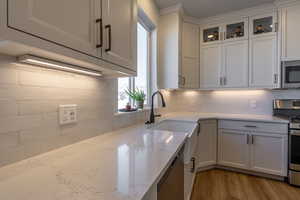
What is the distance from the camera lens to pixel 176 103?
3314 millimetres

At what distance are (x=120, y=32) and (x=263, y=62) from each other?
2.43 meters

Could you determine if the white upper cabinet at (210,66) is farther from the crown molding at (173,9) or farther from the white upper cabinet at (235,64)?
the crown molding at (173,9)

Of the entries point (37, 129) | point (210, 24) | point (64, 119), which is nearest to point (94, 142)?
point (64, 119)

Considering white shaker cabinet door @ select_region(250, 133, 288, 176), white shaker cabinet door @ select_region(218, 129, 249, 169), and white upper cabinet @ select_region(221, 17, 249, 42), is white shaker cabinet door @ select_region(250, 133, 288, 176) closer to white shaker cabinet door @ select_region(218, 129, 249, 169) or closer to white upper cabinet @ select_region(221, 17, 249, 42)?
white shaker cabinet door @ select_region(218, 129, 249, 169)

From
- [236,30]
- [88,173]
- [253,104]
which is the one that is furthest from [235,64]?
[88,173]

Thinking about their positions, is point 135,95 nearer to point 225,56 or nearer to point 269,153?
point 225,56

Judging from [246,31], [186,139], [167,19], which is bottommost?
[186,139]

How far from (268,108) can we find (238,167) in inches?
44.8

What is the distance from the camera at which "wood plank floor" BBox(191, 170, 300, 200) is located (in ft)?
6.19

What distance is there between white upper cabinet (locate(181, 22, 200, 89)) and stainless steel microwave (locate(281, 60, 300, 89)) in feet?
4.03

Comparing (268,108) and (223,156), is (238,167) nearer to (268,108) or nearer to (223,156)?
(223,156)

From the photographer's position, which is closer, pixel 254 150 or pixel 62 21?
pixel 62 21

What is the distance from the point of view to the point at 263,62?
2.50 metres

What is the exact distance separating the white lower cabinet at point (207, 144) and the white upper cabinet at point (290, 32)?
4.63 ft
